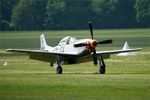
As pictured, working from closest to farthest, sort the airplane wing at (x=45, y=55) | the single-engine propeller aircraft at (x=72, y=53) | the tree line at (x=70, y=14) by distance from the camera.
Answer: the single-engine propeller aircraft at (x=72, y=53)
the airplane wing at (x=45, y=55)
the tree line at (x=70, y=14)

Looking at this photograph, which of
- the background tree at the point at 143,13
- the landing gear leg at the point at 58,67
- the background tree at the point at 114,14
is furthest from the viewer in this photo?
the background tree at the point at 114,14

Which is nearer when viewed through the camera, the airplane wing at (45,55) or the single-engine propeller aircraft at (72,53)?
the single-engine propeller aircraft at (72,53)

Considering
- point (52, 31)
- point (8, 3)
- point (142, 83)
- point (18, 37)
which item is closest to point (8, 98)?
point (142, 83)

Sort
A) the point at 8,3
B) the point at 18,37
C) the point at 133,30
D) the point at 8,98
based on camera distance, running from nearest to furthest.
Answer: the point at 8,98 < the point at 18,37 < the point at 133,30 < the point at 8,3

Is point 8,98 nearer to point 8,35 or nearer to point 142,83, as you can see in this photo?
point 142,83

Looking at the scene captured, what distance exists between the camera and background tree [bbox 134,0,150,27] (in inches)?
5217

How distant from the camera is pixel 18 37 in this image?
117m

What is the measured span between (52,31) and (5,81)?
10082 centimetres

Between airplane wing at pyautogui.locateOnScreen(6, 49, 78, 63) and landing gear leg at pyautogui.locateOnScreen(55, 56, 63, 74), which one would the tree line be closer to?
airplane wing at pyautogui.locateOnScreen(6, 49, 78, 63)

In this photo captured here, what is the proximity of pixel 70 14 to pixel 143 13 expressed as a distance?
1499cm

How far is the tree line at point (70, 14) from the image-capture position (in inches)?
5315

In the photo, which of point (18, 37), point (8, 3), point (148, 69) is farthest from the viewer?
point (8, 3)

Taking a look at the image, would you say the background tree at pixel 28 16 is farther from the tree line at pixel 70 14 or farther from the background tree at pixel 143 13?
the background tree at pixel 143 13

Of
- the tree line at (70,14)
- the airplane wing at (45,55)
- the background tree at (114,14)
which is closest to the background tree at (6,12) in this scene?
the tree line at (70,14)
